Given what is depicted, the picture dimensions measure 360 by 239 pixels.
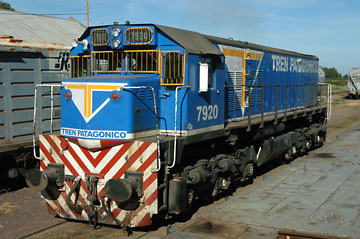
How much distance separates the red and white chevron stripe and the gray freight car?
7.49 feet

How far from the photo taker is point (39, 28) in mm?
15234

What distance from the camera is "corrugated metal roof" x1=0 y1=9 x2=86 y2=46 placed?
45.1ft

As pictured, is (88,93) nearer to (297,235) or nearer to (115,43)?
(115,43)

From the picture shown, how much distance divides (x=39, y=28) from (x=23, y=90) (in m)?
6.58

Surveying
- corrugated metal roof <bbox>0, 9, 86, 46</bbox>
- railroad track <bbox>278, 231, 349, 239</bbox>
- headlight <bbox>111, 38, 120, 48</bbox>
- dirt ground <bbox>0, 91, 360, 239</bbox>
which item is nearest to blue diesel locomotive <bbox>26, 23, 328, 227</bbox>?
headlight <bbox>111, 38, 120, 48</bbox>

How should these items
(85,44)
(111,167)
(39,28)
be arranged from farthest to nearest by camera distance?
(39,28), (85,44), (111,167)

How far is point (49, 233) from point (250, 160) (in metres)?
5.18

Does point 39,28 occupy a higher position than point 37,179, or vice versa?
point 39,28

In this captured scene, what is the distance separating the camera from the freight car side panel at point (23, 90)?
9016 mm

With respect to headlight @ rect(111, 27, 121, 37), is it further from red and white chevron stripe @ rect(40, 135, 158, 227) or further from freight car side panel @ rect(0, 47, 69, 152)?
freight car side panel @ rect(0, 47, 69, 152)

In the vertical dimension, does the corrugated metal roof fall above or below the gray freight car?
above

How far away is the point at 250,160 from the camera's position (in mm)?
10148

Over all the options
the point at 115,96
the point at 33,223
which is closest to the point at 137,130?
the point at 115,96

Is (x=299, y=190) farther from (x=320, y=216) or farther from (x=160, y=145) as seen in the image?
(x=160, y=145)
